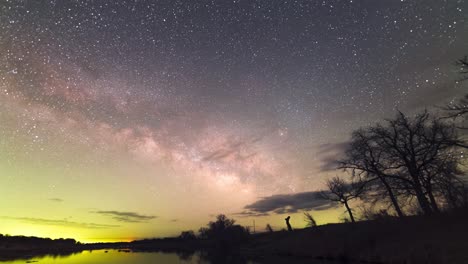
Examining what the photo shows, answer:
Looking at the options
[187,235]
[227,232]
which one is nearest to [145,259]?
[227,232]

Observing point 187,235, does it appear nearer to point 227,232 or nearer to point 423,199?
point 227,232

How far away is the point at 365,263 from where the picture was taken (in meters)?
31.1

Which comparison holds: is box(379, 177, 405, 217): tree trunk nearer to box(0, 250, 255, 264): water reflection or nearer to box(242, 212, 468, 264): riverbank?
box(242, 212, 468, 264): riverbank

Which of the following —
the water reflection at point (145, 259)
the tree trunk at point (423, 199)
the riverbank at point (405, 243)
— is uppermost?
the tree trunk at point (423, 199)

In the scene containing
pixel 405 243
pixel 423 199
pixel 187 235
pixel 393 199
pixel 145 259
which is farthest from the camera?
pixel 187 235

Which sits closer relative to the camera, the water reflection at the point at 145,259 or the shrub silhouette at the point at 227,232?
the water reflection at the point at 145,259

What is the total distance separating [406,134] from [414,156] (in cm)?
274

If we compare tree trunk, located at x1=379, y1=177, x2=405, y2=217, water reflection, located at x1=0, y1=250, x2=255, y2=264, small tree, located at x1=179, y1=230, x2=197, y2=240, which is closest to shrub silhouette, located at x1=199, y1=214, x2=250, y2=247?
water reflection, located at x1=0, y1=250, x2=255, y2=264

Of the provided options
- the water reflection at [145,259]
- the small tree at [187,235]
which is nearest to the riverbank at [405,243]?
the water reflection at [145,259]

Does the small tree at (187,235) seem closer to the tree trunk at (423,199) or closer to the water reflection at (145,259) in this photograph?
the water reflection at (145,259)

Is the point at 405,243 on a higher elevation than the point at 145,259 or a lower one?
higher

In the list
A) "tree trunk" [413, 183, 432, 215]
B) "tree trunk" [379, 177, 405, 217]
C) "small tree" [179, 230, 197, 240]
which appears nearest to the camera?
"tree trunk" [413, 183, 432, 215]

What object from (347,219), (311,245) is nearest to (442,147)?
(311,245)

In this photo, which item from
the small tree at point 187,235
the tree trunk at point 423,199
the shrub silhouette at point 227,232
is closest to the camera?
the tree trunk at point 423,199
